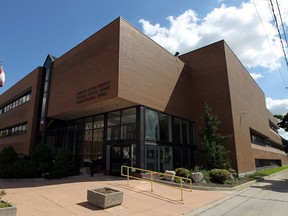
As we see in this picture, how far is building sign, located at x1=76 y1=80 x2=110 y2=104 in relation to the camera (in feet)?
55.9

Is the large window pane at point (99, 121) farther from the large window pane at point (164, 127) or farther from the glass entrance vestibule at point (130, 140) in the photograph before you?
the large window pane at point (164, 127)

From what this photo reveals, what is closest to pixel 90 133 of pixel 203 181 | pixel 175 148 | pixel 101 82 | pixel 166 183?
pixel 101 82

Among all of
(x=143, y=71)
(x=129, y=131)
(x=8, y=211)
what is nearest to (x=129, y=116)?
(x=129, y=131)

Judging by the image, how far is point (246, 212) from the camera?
8562 mm

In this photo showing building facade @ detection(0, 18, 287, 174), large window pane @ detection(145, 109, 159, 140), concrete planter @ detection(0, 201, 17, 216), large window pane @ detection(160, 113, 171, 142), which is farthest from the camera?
large window pane @ detection(160, 113, 171, 142)

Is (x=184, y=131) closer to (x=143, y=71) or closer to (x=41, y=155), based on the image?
(x=143, y=71)

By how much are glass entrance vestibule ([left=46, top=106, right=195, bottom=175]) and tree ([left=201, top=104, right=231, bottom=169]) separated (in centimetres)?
297

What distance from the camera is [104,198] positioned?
816 centimetres

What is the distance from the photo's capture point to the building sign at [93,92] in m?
17.0

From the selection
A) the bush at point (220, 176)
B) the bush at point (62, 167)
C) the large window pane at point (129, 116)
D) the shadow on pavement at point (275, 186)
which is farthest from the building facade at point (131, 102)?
the bush at point (220, 176)

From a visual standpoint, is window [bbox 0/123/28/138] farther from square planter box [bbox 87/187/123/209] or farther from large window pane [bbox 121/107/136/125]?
square planter box [bbox 87/187/123/209]

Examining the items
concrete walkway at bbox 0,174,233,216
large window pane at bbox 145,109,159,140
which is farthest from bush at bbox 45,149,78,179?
large window pane at bbox 145,109,159,140

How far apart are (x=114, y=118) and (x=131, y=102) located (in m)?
3.34

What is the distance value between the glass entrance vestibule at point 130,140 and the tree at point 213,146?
2.97 m
